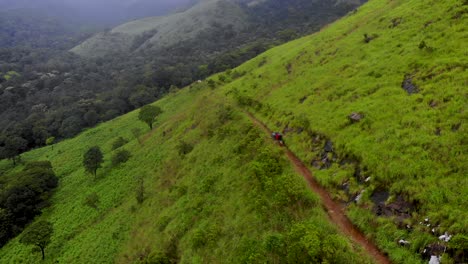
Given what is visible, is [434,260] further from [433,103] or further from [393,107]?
[393,107]

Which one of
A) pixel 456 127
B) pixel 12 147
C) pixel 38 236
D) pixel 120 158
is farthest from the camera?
pixel 12 147

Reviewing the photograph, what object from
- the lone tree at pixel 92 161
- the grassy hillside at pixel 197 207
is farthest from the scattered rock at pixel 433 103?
the lone tree at pixel 92 161

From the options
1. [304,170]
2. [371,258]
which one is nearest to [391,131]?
[304,170]

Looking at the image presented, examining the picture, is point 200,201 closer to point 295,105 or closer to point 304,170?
point 304,170

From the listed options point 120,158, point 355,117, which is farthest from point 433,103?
point 120,158

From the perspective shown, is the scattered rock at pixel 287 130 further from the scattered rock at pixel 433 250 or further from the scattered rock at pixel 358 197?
the scattered rock at pixel 433 250

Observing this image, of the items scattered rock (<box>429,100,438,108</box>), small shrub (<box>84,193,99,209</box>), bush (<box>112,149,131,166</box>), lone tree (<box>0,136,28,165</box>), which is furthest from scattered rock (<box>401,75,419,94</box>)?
lone tree (<box>0,136,28,165</box>)
